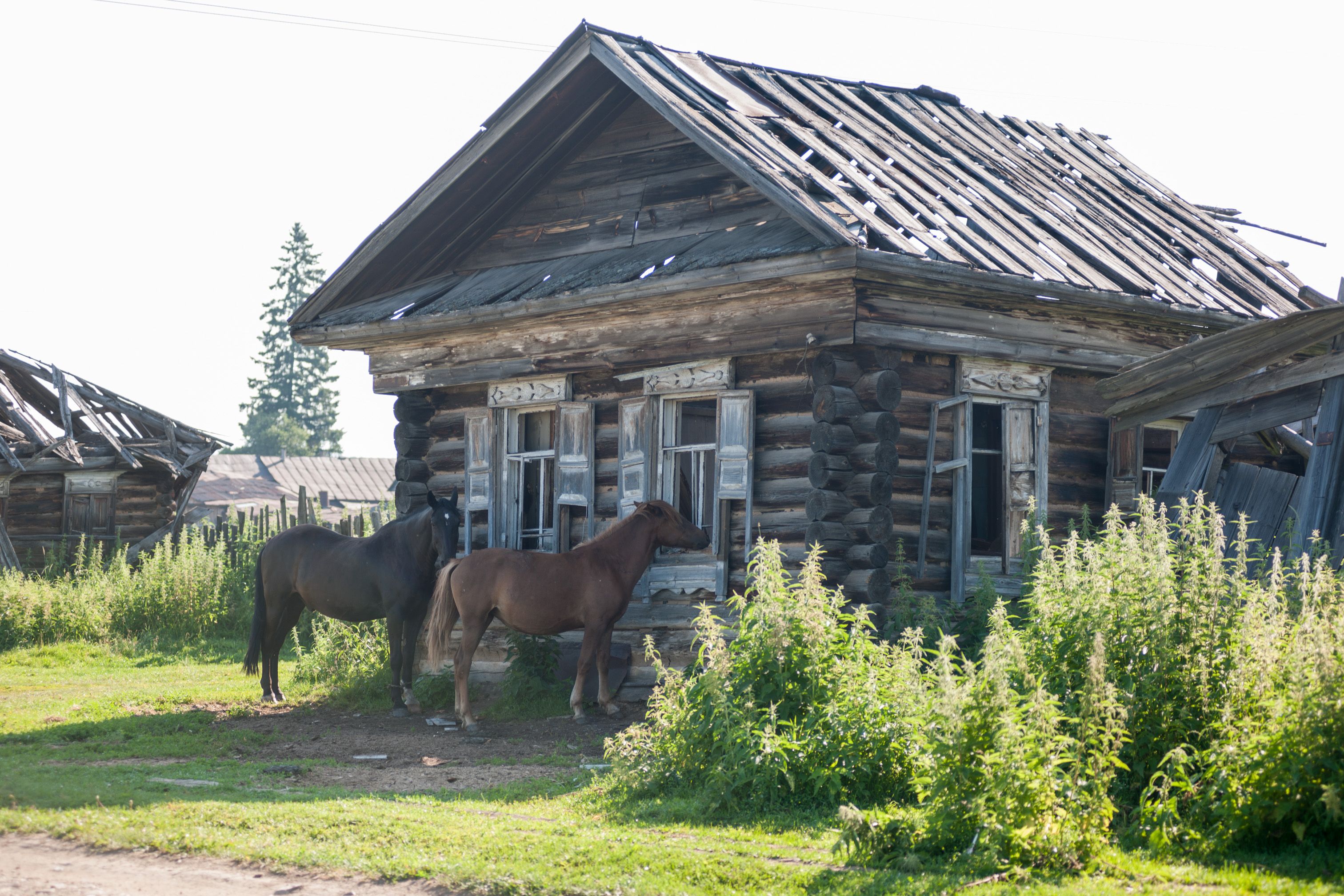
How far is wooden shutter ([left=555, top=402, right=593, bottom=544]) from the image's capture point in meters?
13.7

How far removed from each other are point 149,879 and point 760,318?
23.6 feet

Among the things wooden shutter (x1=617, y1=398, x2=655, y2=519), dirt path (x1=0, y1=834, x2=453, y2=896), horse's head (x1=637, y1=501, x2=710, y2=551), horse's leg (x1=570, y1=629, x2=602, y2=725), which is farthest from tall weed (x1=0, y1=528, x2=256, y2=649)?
dirt path (x1=0, y1=834, x2=453, y2=896)

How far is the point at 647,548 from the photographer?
12211 mm

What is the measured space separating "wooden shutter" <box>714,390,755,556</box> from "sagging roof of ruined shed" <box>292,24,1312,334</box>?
1664 millimetres

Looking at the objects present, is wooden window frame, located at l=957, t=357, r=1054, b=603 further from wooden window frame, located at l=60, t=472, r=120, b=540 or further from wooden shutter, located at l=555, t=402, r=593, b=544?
wooden window frame, located at l=60, t=472, r=120, b=540

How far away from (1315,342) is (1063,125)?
33.1 ft

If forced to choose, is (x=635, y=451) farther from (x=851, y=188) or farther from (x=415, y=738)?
(x=415, y=738)

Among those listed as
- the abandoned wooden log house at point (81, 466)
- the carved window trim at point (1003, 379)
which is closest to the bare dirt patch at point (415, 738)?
the carved window trim at point (1003, 379)

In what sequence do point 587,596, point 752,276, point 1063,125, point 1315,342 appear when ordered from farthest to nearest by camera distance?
point 1063,125
point 587,596
point 752,276
point 1315,342

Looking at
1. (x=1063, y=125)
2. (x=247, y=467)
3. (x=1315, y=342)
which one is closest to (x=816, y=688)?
(x=1315, y=342)

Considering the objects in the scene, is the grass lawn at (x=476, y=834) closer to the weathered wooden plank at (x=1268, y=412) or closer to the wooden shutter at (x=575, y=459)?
the wooden shutter at (x=575, y=459)

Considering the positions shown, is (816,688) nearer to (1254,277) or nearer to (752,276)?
(752,276)

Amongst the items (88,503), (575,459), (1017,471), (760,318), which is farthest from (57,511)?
(1017,471)

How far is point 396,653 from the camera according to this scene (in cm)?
1359
